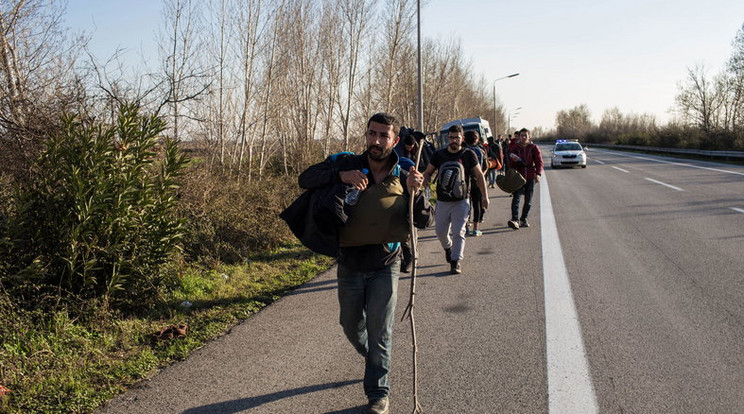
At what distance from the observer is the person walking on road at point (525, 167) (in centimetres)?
1028

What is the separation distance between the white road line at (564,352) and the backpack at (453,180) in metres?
1.46

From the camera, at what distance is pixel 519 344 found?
4.27m

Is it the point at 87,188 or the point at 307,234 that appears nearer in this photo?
the point at 307,234

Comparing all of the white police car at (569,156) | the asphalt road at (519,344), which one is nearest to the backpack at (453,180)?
the asphalt road at (519,344)

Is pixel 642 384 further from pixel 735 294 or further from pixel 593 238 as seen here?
pixel 593 238

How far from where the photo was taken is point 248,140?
1456 cm

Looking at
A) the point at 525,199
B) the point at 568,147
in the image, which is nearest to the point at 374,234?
the point at 525,199

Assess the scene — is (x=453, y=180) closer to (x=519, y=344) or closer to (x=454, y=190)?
(x=454, y=190)

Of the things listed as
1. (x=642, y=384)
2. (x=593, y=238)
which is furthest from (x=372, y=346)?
(x=593, y=238)

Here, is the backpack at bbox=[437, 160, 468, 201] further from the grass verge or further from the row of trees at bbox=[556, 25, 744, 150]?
the row of trees at bbox=[556, 25, 744, 150]

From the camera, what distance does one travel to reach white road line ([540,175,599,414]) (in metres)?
3.30

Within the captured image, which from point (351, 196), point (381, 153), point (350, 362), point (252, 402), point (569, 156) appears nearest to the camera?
point (351, 196)

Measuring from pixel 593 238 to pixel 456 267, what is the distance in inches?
131

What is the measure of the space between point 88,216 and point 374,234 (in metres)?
2.72
